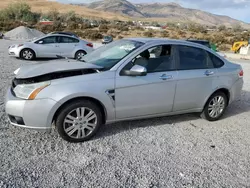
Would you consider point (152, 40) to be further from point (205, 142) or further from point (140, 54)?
point (205, 142)

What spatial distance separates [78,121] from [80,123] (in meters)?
0.05

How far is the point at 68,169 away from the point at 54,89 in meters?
1.12

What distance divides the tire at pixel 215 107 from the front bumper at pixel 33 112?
3.00m

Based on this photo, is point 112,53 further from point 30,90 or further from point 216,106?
point 216,106

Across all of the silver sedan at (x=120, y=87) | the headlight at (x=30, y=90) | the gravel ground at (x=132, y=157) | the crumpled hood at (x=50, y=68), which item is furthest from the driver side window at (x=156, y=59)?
the headlight at (x=30, y=90)

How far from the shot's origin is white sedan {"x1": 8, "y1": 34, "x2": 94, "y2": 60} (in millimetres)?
12641

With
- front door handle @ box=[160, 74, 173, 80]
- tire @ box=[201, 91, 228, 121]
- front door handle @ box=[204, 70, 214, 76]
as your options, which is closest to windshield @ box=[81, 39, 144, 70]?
front door handle @ box=[160, 74, 173, 80]

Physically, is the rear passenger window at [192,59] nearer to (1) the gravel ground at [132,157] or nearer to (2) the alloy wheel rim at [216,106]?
(2) the alloy wheel rim at [216,106]

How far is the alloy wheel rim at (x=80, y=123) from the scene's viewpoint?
3.75 m

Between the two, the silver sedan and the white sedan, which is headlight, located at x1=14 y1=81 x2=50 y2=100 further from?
the white sedan

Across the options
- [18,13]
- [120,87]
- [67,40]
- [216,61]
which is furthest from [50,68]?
[18,13]

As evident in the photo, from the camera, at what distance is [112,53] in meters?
4.54

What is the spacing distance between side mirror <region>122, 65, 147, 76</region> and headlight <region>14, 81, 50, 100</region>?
1.21 m

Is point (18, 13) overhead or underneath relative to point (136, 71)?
underneath
